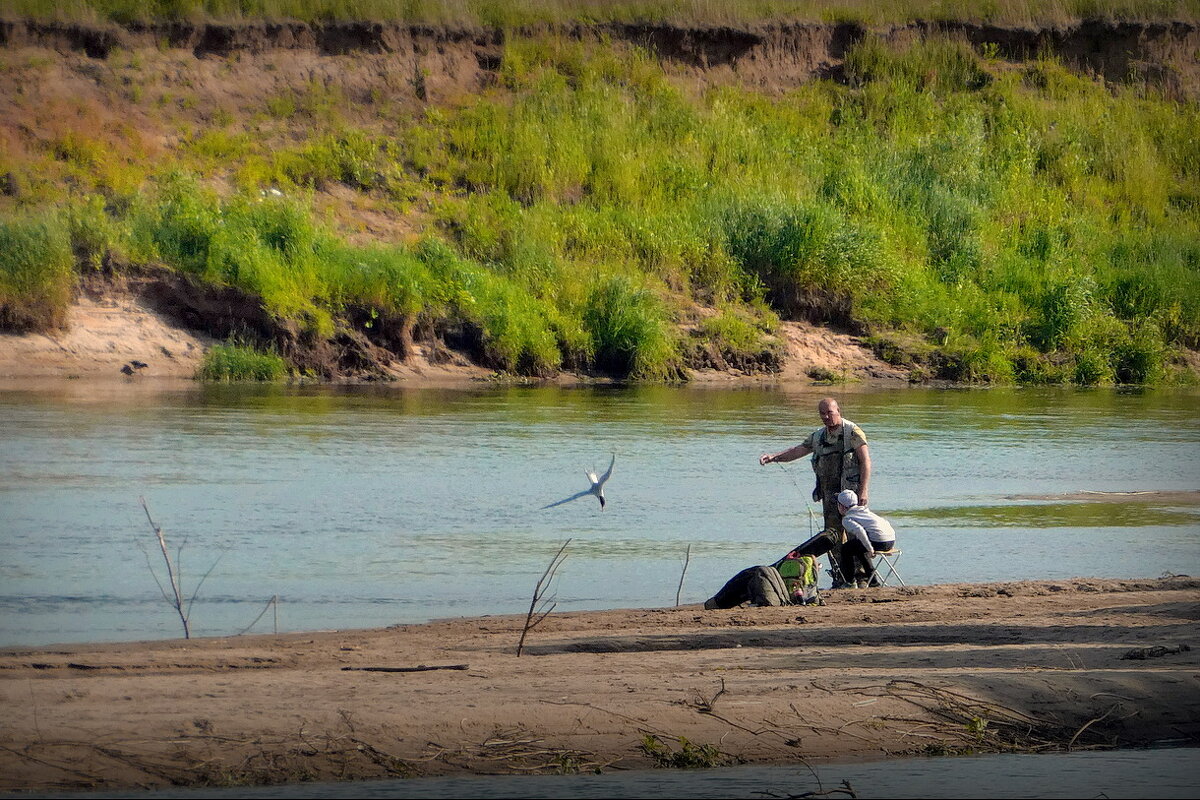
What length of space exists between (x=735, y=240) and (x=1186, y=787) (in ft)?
92.8

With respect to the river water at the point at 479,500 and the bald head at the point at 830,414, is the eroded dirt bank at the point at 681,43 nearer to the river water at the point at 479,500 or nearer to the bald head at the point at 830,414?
the river water at the point at 479,500

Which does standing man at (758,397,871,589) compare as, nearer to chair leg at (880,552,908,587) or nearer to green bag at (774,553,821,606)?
chair leg at (880,552,908,587)

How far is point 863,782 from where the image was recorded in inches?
274

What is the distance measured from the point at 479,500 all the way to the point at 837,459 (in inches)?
178

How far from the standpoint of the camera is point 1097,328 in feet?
113

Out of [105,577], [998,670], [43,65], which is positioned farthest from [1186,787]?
[43,65]

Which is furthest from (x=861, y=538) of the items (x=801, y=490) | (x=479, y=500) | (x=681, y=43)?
(x=681, y=43)

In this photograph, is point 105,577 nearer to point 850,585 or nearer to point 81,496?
point 81,496

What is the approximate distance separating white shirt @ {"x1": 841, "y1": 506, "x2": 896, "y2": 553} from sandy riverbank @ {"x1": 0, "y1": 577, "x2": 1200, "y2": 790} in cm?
161

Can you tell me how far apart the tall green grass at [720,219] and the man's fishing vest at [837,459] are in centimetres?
1854

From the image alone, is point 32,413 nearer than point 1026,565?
No

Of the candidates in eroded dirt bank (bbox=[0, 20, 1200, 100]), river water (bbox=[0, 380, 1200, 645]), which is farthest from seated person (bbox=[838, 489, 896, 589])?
eroded dirt bank (bbox=[0, 20, 1200, 100])

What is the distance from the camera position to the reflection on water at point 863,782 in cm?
661

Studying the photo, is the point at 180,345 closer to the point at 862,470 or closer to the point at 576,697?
the point at 862,470
